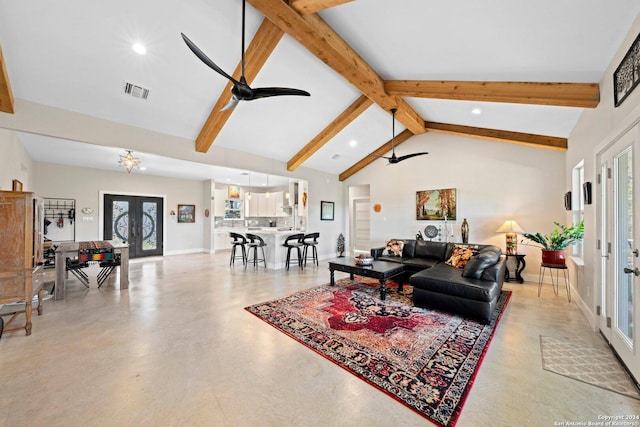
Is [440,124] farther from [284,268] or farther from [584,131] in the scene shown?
[284,268]

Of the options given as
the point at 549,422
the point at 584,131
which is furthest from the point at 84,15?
the point at 584,131

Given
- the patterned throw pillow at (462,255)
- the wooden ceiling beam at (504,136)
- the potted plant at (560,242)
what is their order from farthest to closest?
the wooden ceiling beam at (504,136), the patterned throw pillow at (462,255), the potted plant at (560,242)

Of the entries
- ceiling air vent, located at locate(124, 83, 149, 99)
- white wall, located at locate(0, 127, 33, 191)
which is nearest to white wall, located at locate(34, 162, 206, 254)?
white wall, located at locate(0, 127, 33, 191)

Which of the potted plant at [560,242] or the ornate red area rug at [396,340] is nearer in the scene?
the ornate red area rug at [396,340]

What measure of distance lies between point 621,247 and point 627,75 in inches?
60.9

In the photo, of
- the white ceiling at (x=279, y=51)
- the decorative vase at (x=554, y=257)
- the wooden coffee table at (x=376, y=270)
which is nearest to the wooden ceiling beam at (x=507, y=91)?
the white ceiling at (x=279, y=51)

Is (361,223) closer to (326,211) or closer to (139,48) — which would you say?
(326,211)

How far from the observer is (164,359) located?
2.31 metres

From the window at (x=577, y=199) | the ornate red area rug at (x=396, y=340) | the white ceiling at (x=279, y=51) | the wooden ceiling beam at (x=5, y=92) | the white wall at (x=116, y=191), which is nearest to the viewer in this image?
the ornate red area rug at (x=396, y=340)

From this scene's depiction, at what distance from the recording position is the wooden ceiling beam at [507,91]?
292 centimetres

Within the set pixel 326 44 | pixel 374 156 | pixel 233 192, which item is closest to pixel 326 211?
pixel 374 156

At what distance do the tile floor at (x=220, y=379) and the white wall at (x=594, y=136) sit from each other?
420 mm

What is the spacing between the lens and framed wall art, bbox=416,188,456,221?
6359 millimetres

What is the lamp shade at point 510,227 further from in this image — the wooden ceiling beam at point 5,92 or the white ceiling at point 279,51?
the wooden ceiling beam at point 5,92
